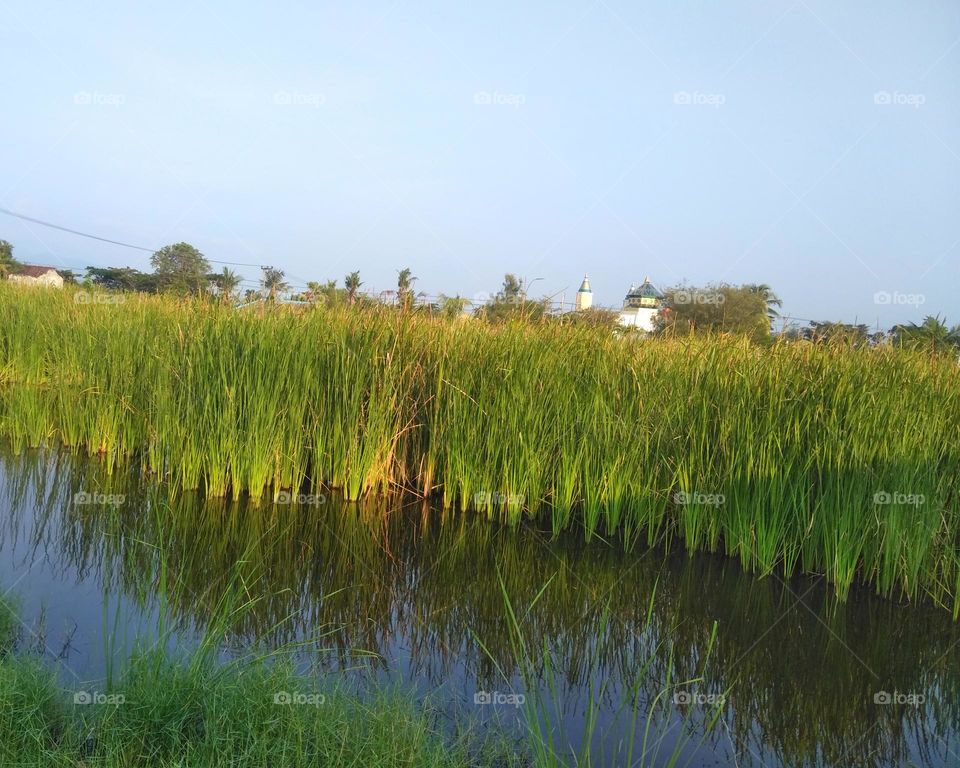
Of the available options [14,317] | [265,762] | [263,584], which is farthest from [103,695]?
[14,317]

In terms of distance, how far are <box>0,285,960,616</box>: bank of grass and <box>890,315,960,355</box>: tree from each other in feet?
0.67

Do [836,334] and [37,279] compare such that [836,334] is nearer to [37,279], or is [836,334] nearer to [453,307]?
[453,307]

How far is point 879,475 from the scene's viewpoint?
482 cm

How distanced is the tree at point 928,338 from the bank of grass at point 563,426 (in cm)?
21

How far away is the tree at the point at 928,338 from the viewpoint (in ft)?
19.6

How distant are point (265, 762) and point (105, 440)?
5306 mm

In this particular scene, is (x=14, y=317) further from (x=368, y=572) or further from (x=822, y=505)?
(x=822, y=505)

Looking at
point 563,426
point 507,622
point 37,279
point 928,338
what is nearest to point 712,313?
point 928,338

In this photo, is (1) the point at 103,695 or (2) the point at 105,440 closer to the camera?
(1) the point at 103,695

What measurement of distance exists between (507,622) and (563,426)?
6.55 ft

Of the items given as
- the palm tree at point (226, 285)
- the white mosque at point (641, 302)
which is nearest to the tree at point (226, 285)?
the palm tree at point (226, 285)

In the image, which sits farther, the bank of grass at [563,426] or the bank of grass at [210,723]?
the bank of grass at [563,426]

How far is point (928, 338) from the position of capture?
245 inches

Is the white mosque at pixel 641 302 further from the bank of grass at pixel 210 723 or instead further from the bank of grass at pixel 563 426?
the bank of grass at pixel 210 723
